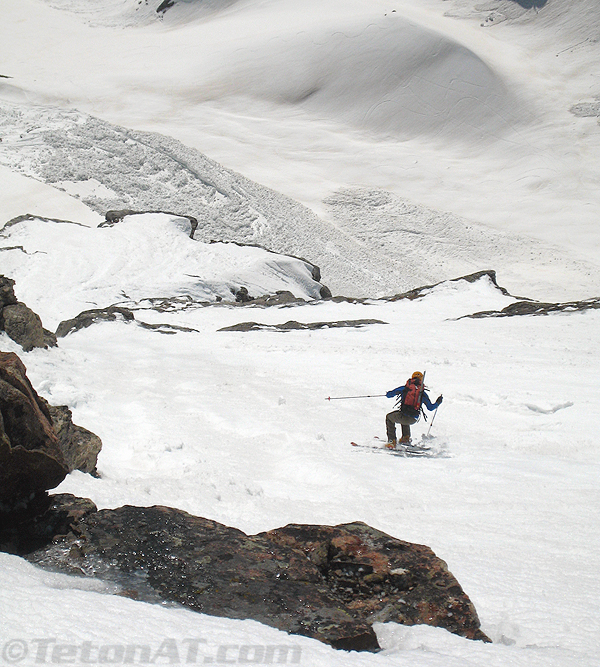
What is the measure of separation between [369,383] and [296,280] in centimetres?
1565

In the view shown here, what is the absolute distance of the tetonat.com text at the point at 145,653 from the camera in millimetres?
2631

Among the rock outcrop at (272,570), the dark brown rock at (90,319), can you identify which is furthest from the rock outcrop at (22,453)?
the dark brown rock at (90,319)

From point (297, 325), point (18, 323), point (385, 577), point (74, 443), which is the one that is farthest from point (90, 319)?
point (385, 577)

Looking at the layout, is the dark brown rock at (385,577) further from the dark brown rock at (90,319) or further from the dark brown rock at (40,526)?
the dark brown rock at (90,319)

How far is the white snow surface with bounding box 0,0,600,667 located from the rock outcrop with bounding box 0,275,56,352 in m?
0.39

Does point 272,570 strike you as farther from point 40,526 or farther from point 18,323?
point 18,323

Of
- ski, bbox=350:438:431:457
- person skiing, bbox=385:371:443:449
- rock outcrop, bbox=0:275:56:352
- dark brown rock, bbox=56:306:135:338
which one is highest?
rock outcrop, bbox=0:275:56:352

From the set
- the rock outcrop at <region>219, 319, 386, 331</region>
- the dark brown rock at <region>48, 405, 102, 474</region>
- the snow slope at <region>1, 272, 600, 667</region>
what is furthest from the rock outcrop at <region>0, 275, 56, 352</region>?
the rock outcrop at <region>219, 319, 386, 331</region>

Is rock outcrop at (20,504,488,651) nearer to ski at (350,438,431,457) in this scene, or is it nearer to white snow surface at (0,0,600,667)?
white snow surface at (0,0,600,667)

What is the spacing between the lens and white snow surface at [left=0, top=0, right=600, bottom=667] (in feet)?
15.3

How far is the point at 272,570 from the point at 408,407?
4.79 metres

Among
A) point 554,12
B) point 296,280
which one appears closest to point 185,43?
point 554,12

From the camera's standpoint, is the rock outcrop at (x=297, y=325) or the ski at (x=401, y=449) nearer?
the ski at (x=401, y=449)

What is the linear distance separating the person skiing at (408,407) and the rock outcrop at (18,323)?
6223mm
